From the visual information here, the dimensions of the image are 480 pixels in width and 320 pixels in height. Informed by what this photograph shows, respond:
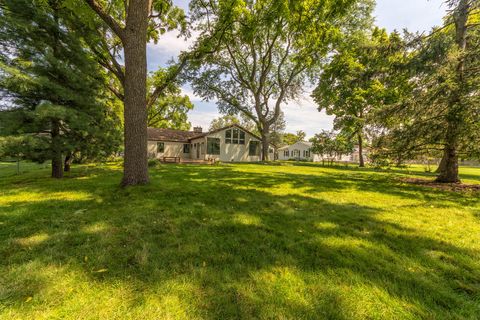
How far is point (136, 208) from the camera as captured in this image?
432 cm

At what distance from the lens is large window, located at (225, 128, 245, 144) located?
25.6m

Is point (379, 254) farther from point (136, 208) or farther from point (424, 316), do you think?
point (136, 208)

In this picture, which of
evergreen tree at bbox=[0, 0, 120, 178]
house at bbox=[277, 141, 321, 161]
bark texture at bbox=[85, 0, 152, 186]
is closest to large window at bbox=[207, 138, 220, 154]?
evergreen tree at bbox=[0, 0, 120, 178]

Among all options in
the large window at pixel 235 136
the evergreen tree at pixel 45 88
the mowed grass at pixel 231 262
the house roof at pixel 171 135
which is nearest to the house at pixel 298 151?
the house roof at pixel 171 135

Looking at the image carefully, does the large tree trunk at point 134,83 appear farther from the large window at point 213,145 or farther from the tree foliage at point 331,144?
the tree foliage at point 331,144

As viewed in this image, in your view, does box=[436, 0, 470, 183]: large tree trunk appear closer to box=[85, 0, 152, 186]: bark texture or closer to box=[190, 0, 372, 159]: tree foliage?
box=[190, 0, 372, 159]: tree foliage

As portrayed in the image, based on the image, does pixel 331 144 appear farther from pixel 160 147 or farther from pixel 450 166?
pixel 160 147

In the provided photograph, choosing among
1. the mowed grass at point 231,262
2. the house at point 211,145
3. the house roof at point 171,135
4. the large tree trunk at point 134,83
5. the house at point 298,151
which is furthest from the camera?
the house at point 298,151

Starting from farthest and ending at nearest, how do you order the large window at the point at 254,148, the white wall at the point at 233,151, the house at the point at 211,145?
the large window at the point at 254,148 → the white wall at the point at 233,151 → the house at the point at 211,145

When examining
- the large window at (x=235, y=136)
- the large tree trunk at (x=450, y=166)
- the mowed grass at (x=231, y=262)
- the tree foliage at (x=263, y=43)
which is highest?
the tree foliage at (x=263, y=43)

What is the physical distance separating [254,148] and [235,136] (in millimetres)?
3280

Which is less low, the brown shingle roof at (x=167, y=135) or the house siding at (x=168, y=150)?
the brown shingle roof at (x=167, y=135)

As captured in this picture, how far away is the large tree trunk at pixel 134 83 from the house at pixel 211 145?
59.2 ft

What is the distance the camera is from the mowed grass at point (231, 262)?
1.78 meters
